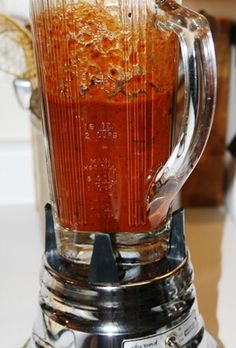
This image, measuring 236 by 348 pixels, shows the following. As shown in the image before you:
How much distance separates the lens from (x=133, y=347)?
0.47 meters

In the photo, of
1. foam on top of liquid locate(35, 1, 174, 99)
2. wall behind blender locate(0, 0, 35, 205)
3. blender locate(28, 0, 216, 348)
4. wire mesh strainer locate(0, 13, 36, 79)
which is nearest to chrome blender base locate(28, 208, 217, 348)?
blender locate(28, 0, 216, 348)

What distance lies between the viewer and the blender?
444 millimetres

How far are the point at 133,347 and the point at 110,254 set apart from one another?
7 centimetres

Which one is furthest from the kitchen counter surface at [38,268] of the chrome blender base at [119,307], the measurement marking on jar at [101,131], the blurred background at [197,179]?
the measurement marking on jar at [101,131]

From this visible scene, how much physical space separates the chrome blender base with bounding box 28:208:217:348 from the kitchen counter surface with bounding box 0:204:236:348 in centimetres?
13

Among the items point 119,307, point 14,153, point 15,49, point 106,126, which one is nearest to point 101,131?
point 106,126

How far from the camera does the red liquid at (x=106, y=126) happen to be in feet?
1.49

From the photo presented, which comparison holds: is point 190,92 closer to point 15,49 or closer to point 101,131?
point 101,131

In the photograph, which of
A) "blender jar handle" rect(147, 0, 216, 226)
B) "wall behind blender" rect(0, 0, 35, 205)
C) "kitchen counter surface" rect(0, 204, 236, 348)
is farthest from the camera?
"wall behind blender" rect(0, 0, 35, 205)

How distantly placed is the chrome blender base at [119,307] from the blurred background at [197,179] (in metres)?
0.20

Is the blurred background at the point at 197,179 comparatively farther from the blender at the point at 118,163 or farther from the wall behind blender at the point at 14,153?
the blender at the point at 118,163

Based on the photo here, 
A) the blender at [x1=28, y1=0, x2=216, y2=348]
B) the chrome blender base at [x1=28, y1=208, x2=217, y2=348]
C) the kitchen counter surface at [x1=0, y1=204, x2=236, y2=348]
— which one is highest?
the blender at [x1=28, y1=0, x2=216, y2=348]

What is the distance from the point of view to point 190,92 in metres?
0.43

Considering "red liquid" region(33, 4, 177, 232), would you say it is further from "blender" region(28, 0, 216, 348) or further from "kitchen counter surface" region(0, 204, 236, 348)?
"kitchen counter surface" region(0, 204, 236, 348)
